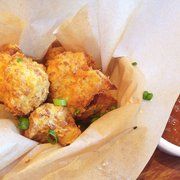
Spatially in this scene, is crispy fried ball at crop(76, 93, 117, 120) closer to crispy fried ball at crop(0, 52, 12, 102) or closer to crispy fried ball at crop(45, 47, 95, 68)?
crispy fried ball at crop(45, 47, 95, 68)

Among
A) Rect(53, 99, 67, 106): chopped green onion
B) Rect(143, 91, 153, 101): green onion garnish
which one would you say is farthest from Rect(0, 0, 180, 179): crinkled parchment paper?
Rect(53, 99, 67, 106): chopped green onion

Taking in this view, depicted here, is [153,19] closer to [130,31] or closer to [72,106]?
[130,31]

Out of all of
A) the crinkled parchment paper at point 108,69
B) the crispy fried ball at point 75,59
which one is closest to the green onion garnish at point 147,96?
the crinkled parchment paper at point 108,69

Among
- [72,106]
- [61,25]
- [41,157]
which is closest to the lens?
[41,157]

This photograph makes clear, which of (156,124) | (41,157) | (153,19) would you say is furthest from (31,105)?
(153,19)

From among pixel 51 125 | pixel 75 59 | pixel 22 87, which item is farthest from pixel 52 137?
pixel 75 59

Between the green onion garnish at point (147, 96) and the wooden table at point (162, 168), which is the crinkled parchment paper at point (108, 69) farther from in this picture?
the wooden table at point (162, 168)

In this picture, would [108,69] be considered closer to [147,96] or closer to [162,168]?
[147,96]
